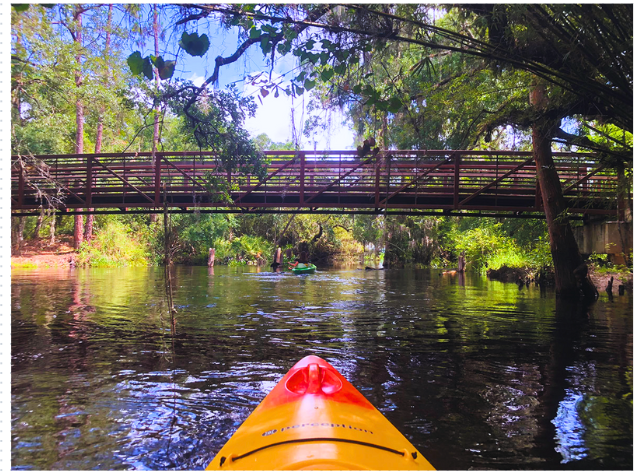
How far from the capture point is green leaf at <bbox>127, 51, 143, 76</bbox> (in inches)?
141

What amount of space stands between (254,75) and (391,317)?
5.44 m

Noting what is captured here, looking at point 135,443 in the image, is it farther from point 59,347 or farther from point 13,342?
point 13,342

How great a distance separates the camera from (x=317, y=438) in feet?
7.54

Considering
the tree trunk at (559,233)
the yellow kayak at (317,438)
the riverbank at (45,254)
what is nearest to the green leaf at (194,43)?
the yellow kayak at (317,438)

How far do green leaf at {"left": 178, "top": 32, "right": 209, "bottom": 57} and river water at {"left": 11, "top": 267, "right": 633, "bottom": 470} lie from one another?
2.80 m

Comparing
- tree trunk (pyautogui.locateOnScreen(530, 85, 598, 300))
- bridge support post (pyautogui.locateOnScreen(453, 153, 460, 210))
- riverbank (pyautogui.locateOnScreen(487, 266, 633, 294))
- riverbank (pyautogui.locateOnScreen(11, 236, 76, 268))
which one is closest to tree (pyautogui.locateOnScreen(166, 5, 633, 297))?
tree trunk (pyautogui.locateOnScreen(530, 85, 598, 300))

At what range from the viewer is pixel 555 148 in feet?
45.3

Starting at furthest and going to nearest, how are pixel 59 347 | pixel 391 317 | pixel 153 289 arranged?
1. pixel 153 289
2. pixel 391 317
3. pixel 59 347

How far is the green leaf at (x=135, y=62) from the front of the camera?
3.57 m

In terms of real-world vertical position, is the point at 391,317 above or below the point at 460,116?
below

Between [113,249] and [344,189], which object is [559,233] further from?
[113,249]

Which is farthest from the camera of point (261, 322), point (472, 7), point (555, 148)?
point (555, 148)

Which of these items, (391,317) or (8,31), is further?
(391,317)

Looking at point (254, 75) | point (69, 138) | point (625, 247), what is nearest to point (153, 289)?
point (254, 75)
